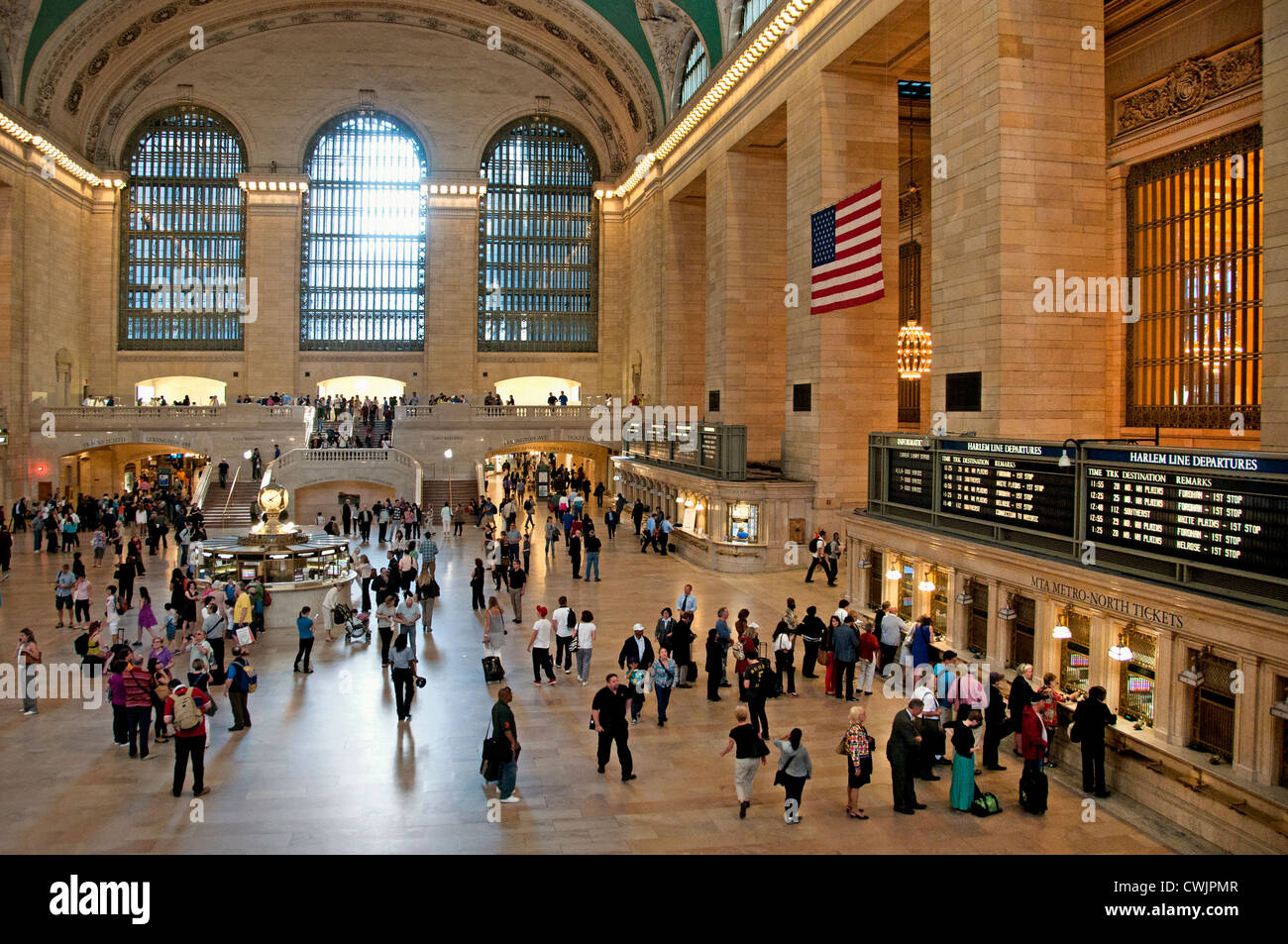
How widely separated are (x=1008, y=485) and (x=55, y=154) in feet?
125

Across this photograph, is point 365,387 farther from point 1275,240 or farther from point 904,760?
point 904,760

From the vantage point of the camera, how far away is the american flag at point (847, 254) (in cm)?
1803

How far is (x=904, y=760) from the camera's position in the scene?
847 centimetres

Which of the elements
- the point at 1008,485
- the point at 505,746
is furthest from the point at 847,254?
the point at 505,746

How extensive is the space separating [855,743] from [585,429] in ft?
99.1

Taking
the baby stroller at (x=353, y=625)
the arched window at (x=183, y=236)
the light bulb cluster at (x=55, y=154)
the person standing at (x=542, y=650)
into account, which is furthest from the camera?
the arched window at (x=183, y=236)

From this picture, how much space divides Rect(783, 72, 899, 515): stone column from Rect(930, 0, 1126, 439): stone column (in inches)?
232

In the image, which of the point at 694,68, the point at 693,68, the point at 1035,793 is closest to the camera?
the point at 1035,793

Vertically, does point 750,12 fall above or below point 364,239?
above

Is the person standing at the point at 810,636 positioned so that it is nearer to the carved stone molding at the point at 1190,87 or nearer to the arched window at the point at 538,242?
the carved stone molding at the point at 1190,87

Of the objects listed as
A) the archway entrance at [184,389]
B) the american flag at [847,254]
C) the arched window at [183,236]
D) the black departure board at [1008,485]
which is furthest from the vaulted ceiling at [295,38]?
the black departure board at [1008,485]

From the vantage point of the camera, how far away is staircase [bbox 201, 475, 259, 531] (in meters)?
30.0

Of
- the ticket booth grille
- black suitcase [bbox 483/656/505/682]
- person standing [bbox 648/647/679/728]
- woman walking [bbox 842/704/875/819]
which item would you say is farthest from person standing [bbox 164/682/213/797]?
the ticket booth grille

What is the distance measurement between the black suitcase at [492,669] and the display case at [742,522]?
34.0ft
